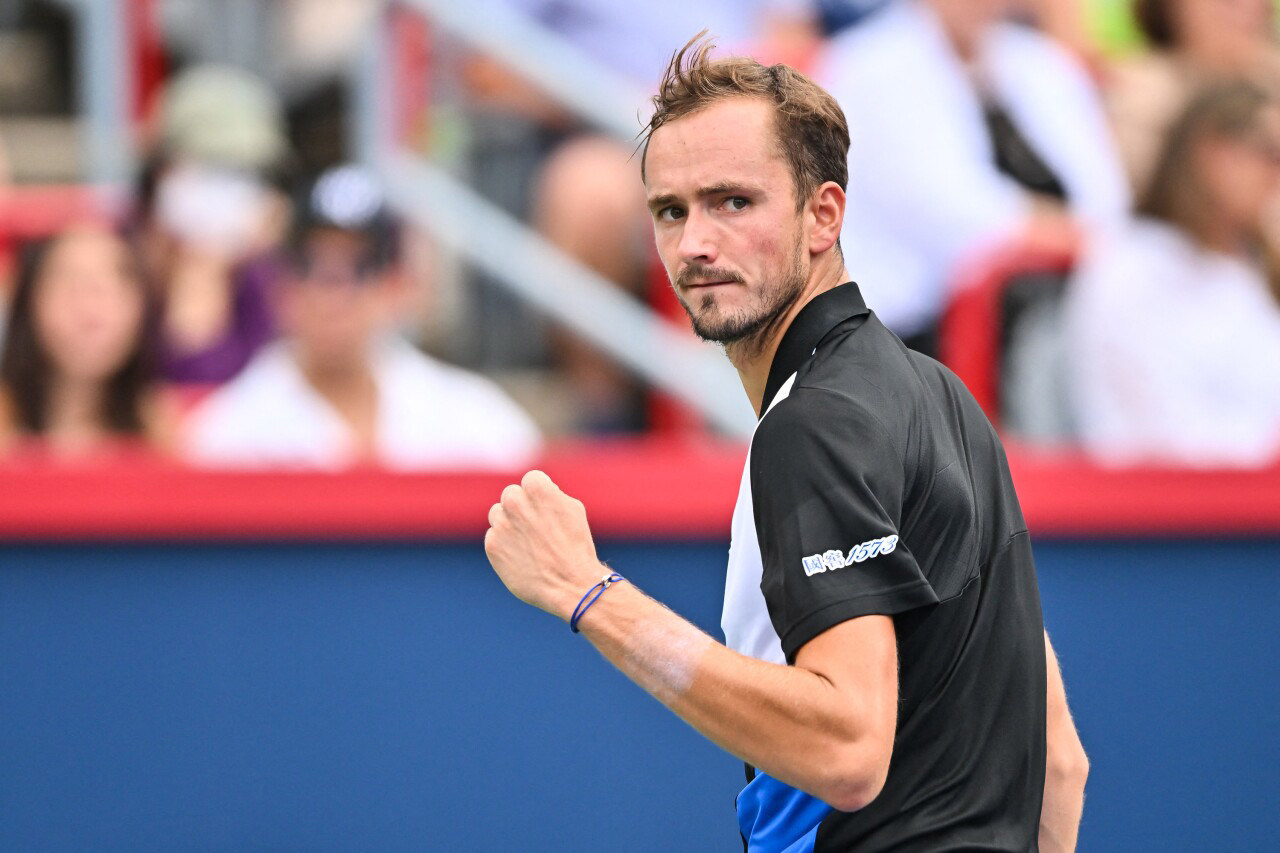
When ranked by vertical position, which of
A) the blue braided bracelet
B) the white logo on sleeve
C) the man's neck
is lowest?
the blue braided bracelet

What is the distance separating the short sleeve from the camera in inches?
62.2

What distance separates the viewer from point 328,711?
11.2 feet

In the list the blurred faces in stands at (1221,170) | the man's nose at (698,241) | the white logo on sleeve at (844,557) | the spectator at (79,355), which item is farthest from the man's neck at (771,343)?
the blurred faces in stands at (1221,170)

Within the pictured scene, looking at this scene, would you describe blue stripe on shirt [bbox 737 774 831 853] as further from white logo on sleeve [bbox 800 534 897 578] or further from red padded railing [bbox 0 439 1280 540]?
red padded railing [bbox 0 439 1280 540]

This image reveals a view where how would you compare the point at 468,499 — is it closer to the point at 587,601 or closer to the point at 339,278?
the point at 339,278

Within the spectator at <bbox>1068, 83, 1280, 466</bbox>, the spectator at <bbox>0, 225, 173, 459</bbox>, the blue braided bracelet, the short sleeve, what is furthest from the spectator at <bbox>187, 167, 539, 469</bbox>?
the short sleeve

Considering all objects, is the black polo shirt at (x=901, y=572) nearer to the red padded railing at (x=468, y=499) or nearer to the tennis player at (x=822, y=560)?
the tennis player at (x=822, y=560)

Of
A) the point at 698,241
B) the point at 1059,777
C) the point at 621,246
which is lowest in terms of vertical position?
the point at 1059,777

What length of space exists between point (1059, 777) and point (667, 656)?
0.71 meters

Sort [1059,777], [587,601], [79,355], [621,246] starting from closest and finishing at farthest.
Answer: [587,601] < [1059,777] < [79,355] < [621,246]

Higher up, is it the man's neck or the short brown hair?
the short brown hair

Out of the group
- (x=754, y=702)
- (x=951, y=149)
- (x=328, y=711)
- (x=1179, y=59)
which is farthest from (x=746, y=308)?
(x=1179, y=59)

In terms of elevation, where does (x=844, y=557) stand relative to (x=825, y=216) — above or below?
below

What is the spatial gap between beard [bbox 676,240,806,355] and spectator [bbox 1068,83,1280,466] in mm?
2502
